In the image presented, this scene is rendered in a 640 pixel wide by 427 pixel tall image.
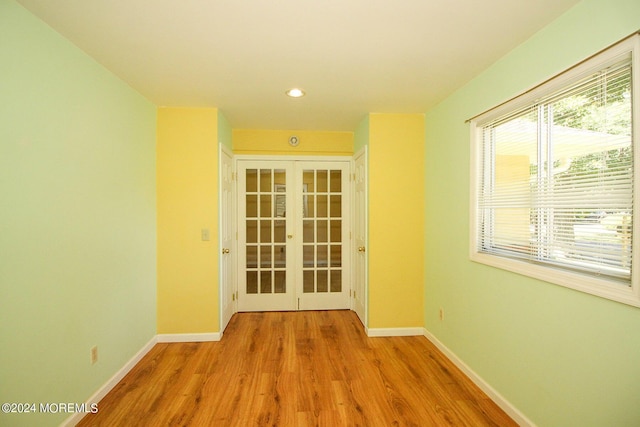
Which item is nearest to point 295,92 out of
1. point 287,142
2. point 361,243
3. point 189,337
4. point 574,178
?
point 287,142

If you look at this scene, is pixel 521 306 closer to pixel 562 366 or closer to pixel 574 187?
pixel 562 366

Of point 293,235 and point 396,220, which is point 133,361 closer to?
point 293,235

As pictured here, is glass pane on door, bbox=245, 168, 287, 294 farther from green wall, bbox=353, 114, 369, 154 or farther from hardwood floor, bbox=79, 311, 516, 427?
green wall, bbox=353, 114, 369, 154

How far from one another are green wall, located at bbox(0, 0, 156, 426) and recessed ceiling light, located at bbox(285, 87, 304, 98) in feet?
4.54

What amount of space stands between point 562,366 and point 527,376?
0.29 meters

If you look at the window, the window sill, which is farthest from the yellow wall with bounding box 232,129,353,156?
the window sill

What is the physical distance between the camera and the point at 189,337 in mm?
2904

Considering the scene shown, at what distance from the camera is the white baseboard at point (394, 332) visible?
3.05 metres

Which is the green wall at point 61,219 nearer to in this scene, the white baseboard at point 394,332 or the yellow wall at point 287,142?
the yellow wall at point 287,142

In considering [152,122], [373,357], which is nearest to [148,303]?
[152,122]

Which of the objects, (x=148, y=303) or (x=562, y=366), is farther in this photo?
(x=148, y=303)

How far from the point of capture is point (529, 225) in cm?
182

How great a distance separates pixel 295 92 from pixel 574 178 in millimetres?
2092

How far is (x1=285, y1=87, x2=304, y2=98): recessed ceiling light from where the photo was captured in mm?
2463
